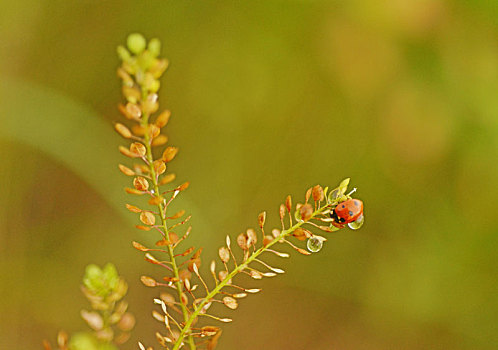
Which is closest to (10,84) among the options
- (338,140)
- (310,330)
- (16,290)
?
(16,290)

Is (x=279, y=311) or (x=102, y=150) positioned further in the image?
(x=279, y=311)

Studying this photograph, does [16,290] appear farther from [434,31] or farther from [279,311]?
[434,31]

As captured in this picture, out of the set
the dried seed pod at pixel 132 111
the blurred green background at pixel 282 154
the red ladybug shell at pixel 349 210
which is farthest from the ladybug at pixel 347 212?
the blurred green background at pixel 282 154

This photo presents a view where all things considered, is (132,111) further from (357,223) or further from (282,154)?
(282,154)

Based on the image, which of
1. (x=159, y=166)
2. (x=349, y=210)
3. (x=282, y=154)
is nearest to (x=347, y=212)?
(x=349, y=210)

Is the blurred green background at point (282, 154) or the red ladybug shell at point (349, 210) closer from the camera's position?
the red ladybug shell at point (349, 210)

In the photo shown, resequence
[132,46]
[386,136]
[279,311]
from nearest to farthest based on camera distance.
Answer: [132,46]
[386,136]
[279,311]

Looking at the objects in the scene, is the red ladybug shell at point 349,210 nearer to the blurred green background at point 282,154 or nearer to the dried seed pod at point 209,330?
the dried seed pod at point 209,330

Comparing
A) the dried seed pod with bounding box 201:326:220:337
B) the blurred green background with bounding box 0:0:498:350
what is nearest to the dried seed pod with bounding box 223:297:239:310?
the dried seed pod with bounding box 201:326:220:337
